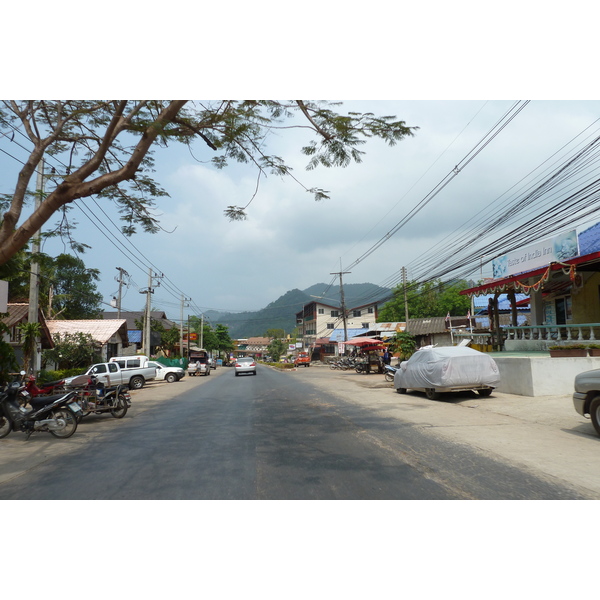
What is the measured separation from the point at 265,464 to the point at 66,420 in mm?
5325

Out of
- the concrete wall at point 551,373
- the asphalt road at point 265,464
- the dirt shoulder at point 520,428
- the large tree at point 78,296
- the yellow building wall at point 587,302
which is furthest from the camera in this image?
the large tree at point 78,296

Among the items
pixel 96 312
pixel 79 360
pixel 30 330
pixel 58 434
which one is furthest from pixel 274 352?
pixel 58 434

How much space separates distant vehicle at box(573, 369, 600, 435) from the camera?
781cm

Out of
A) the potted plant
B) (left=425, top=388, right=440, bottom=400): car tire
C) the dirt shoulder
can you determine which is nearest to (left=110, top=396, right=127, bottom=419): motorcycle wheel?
the dirt shoulder

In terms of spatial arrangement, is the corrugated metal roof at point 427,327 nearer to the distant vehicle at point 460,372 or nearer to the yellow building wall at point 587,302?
the yellow building wall at point 587,302

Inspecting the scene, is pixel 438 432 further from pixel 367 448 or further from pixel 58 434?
pixel 58 434

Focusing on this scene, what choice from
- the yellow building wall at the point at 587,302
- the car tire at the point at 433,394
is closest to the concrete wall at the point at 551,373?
the car tire at the point at 433,394

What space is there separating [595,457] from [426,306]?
65143 mm

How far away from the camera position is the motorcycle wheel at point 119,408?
12383 millimetres

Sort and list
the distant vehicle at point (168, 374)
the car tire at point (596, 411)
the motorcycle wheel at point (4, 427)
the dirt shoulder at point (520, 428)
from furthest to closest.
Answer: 1. the distant vehicle at point (168, 374)
2. the motorcycle wheel at point (4, 427)
3. the car tire at point (596, 411)
4. the dirt shoulder at point (520, 428)

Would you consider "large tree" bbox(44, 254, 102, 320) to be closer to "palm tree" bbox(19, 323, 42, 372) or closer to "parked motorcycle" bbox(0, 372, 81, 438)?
"palm tree" bbox(19, 323, 42, 372)

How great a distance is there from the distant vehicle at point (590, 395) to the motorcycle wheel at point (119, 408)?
405 inches

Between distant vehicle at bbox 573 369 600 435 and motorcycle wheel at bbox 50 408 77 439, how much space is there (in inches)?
369

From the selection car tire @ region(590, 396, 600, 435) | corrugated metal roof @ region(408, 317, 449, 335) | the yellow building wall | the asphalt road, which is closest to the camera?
the asphalt road
